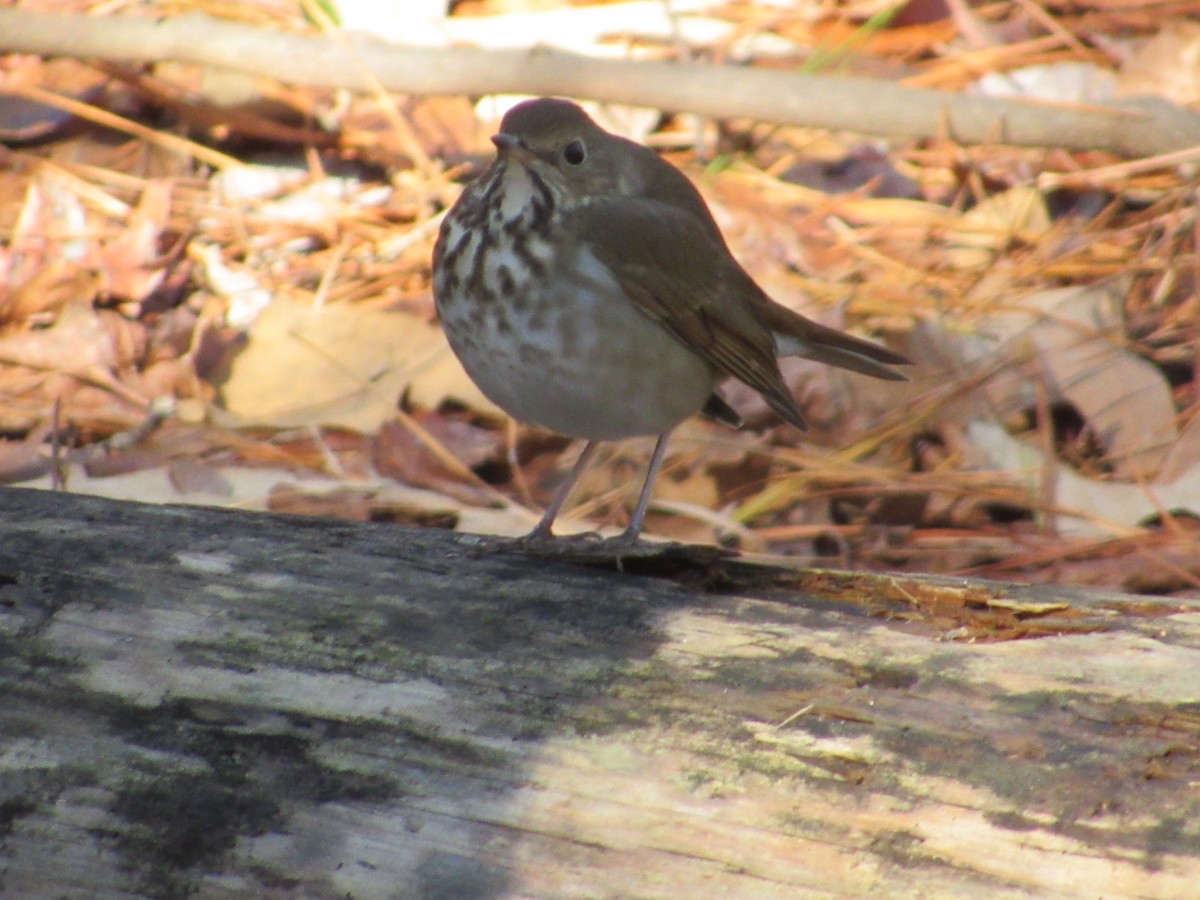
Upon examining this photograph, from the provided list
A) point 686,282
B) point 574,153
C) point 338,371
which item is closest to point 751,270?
point 338,371

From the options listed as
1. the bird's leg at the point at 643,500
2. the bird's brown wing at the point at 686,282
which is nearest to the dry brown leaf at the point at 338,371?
the bird's leg at the point at 643,500

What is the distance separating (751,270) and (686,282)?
5.00ft

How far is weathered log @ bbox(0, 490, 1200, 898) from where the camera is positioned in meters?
1.69

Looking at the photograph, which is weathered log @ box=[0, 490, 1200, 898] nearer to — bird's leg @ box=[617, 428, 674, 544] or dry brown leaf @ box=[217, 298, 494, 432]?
bird's leg @ box=[617, 428, 674, 544]

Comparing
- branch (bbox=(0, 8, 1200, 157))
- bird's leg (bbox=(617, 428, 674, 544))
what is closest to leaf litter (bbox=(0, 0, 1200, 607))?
branch (bbox=(0, 8, 1200, 157))

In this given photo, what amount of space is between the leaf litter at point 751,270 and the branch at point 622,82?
0.62 ft

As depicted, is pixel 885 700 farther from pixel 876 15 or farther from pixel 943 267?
pixel 876 15

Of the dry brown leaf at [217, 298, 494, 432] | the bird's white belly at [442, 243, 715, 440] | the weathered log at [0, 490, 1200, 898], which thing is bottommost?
the dry brown leaf at [217, 298, 494, 432]

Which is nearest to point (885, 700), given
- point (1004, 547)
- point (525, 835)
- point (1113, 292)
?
point (525, 835)

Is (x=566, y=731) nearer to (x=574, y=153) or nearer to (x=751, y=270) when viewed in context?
(x=574, y=153)

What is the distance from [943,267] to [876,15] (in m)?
1.41

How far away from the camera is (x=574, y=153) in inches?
111

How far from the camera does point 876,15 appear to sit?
5410 millimetres

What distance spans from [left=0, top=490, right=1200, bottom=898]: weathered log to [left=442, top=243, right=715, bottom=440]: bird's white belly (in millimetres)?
503
